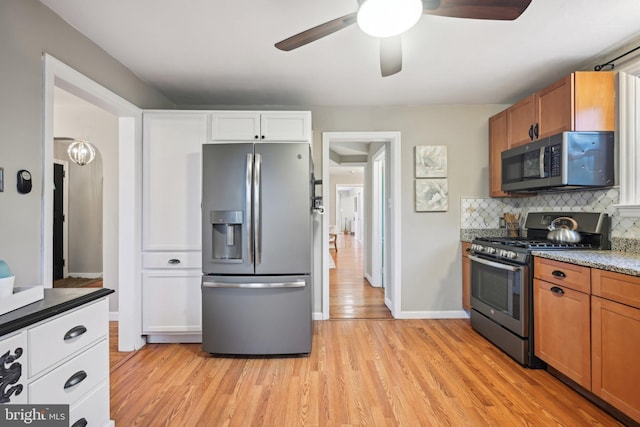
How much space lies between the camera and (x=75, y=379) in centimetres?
127

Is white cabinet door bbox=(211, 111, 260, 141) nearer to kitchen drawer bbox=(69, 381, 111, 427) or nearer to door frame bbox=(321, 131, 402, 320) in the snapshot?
door frame bbox=(321, 131, 402, 320)

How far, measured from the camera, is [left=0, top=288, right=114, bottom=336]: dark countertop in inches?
40.3

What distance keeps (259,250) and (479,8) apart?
2.00 meters

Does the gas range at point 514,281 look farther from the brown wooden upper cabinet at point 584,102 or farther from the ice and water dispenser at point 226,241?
the ice and water dispenser at point 226,241

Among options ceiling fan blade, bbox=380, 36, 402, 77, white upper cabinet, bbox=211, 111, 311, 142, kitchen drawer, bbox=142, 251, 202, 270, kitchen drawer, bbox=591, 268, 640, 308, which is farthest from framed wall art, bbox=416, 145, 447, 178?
kitchen drawer, bbox=142, 251, 202, 270

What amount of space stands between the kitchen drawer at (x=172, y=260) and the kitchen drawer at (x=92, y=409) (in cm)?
126

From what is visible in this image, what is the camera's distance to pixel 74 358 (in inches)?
50.1

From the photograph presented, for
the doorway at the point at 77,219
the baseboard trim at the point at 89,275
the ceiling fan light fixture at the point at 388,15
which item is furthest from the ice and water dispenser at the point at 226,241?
the baseboard trim at the point at 89,275

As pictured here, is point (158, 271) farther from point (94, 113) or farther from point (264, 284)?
point (94, 113)

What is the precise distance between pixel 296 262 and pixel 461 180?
84.6 inches

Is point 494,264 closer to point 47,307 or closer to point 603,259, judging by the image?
point 603,259

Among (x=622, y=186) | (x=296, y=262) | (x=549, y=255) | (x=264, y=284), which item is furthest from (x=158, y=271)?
(x=622, y=186)

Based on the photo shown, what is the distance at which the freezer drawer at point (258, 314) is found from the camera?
2395 mm

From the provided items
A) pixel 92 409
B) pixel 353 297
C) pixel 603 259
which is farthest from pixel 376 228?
pixel 92 409
